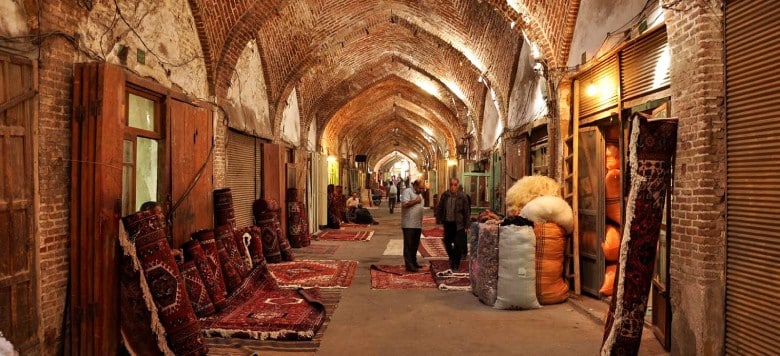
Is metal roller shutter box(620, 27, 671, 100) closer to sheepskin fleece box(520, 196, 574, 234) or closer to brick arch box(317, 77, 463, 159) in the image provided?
sheepskin fleece box(520, 196, 574, 234)

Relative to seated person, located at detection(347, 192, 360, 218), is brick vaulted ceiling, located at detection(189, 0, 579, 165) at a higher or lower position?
higher

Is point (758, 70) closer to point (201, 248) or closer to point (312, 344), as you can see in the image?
point (312, 344)

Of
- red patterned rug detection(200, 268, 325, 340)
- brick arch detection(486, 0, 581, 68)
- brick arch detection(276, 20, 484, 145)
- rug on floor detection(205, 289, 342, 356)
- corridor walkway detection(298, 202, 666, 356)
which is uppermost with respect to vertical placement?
brick arch detection(276, 20, 484, 145)

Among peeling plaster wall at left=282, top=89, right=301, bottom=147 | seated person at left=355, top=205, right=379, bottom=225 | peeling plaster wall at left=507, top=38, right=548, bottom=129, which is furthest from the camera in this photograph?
seated person at left=355, top=205, right=379, bottom=225

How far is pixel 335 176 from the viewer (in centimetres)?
2161

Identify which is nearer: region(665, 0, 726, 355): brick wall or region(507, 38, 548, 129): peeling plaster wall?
region(665, 0, 726, 355): brick wall

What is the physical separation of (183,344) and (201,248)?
160cm

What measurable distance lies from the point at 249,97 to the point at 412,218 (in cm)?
408

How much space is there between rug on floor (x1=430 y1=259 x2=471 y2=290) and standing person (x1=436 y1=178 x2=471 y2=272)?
20 centimetres

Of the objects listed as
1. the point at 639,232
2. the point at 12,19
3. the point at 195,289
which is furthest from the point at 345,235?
the point at 12,19

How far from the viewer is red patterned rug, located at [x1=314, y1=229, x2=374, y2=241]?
43.9 ft

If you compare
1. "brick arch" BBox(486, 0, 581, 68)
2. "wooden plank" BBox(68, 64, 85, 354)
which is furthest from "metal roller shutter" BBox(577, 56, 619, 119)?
"wooden plank" BBox(68, 64, 85, 354)

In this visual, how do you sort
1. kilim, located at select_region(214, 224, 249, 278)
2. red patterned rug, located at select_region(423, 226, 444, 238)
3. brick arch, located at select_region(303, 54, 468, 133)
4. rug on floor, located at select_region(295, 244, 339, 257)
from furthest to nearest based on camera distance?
1. brick arch, located at select_region(303, 54, 468, 133)
2. red patterned rug, located at select_region(423, 226, 444, 238)
3. rug on floor, located at select_region(295, 244, 339, 257)
4. kilim, located at select_region(214, 224, 249, 278)

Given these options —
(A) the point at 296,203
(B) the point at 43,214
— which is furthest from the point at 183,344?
(A) the point at 296,203
